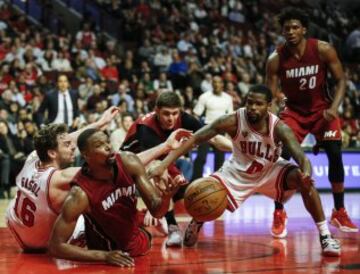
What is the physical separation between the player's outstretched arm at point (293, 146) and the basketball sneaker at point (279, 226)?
1.08 meters

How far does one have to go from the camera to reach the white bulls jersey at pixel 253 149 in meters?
5.71

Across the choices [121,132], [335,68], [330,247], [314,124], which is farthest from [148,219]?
[121,132]

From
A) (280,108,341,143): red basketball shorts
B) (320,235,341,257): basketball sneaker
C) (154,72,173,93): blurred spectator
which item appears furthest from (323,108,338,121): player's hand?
(154,72,173,93): blurred spectator

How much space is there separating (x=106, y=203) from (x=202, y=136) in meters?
1.03

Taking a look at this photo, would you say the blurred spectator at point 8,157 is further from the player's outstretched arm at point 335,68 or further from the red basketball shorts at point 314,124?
the player's outstretched arm at point 335,68

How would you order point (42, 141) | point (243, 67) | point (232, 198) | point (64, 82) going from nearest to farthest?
point (42, 141) < point (232, 198) < point (64, 82) < point (243, 67)

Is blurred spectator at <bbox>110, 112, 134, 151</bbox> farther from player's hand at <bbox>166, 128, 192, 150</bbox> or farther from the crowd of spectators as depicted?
player's hand at <bbox>166, 128, 192, 150</bbox>

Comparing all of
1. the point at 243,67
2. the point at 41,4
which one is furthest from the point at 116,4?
the point at 243,67

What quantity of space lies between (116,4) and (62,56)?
3935 mm

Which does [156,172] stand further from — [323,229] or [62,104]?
[62,104]

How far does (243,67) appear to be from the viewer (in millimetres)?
16641

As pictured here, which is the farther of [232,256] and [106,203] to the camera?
[232,256]

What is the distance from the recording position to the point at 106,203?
4.92m

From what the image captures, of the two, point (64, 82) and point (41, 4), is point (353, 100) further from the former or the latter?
point (64, 82)
